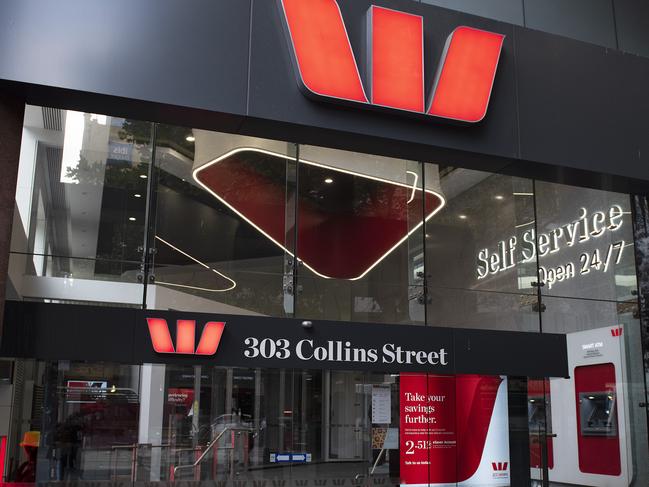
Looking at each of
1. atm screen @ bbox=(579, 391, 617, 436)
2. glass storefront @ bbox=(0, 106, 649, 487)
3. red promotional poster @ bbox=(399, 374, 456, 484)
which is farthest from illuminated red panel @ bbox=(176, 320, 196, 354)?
atm screen @ bbox=(579, 391, 617, 436)

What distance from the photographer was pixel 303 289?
1047 cm

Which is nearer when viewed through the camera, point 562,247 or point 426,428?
point 426,428

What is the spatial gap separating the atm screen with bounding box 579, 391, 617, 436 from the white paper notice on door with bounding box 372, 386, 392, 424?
4068 millimetres

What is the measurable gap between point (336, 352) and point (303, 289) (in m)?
2.06

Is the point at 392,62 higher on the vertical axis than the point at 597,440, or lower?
higher

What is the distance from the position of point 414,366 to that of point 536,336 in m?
1.87

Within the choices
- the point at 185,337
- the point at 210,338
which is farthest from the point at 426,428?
the point at 185,337

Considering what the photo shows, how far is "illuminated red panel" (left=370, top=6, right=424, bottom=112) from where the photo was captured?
264 inches

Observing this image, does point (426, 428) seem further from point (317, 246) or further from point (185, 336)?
point (185, 336)

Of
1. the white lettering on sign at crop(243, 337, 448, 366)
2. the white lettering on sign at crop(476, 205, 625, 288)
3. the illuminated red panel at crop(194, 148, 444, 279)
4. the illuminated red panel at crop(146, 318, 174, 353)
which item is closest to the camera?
the illuminated red panel at crop(146, 318, 174, 353)

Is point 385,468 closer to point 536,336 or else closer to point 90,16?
point 536,336

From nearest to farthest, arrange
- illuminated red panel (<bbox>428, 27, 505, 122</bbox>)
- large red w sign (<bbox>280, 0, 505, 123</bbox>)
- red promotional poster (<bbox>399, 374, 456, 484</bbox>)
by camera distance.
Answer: large red w sign (<bbox>280, 0, 505, 123</bbox>) → illuminated red panel (<bbox>428, 27, 505, 122</bbox>) → red promotional poster (<bbox>399, 374, 456, 484</bbox>)

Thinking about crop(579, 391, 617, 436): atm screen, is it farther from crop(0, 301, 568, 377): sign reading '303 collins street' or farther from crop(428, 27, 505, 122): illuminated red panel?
crop(428, 27, 505, 122): illuminated red panel

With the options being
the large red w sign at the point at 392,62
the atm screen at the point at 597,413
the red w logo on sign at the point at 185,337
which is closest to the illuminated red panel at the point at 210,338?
the red w logo on sign at the point at 185,337
